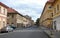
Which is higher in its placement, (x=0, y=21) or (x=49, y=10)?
(x=49, y=10)

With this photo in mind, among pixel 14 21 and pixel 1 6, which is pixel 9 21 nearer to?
pixel 14 21

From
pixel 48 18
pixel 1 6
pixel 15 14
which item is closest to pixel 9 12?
pixel 15 14

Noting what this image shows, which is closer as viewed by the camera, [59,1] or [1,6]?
[59,1]

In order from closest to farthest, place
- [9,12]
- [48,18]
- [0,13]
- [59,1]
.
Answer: [59,1], [0,13], [48,18], [9,12]

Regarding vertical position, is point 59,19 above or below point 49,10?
below

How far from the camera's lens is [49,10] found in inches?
2886

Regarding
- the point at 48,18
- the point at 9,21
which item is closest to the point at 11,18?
the point at 9,21

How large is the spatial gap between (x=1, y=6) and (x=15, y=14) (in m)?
33.6

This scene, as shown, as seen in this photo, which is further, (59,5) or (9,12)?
(9,12)

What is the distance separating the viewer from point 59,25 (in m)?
30.6

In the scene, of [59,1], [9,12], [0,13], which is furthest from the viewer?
[9,12]

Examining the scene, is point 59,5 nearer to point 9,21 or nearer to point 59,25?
point 59,25

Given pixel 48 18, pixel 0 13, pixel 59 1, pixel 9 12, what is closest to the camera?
pixel 59 1

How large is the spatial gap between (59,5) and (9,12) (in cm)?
4969
